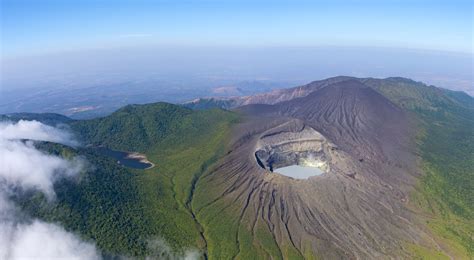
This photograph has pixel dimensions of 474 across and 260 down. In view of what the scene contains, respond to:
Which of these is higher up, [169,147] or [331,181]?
[169,147]

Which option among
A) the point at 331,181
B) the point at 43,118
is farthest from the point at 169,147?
the point at 43,118

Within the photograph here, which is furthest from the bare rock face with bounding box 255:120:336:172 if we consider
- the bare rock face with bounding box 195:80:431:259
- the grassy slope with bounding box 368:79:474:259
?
the grassy slope with bounding box 368:79:474:259

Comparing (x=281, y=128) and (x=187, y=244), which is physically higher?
(x=281, y=128)

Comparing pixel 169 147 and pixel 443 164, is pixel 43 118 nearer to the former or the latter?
pixel 169 147

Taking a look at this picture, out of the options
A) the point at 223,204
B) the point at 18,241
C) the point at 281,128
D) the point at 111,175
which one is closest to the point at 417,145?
the point at 281,128

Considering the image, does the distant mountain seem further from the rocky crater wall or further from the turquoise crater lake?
the turquoise crater lake

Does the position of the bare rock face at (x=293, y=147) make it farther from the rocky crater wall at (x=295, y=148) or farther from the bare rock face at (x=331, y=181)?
the bare rock face at (x=331, y=181)

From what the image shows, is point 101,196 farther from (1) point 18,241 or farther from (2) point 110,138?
(2) point 110,138
